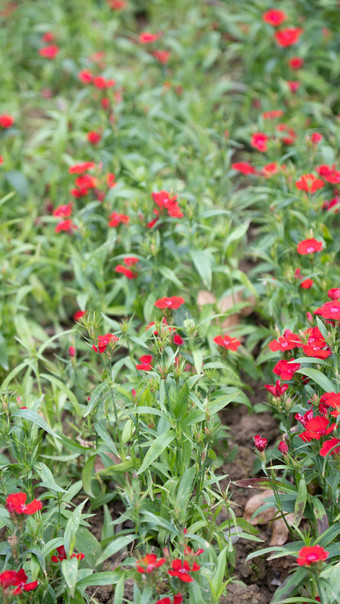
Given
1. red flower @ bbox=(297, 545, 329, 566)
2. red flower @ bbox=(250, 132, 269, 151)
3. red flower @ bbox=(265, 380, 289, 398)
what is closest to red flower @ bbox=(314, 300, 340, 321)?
red flower @ bbox=(265, 380, 289, 398)

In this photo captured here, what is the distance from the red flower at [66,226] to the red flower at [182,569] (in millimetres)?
1983

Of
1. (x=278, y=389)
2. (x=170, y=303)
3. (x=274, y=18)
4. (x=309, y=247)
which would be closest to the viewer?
(x=278, y=389)

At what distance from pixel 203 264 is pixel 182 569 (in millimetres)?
1573

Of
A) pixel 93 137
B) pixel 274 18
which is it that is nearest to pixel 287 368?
pixel 93 137

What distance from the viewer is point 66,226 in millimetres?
3520

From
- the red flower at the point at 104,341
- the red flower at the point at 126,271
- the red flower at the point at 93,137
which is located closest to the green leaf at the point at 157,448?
the red flower at the point at 104,341

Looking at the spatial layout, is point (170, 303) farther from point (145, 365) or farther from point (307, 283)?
point (307, 283)

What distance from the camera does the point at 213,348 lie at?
3.08 metres

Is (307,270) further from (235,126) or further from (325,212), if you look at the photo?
(235,126)

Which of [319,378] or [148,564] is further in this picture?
[319,378]

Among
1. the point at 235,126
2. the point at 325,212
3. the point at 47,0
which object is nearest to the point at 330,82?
the point at 235,126

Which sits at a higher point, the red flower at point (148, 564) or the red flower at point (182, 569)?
the red flower at point (148, 564)

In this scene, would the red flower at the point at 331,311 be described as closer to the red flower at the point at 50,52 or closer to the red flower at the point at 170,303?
the red flower at the point at 170,303

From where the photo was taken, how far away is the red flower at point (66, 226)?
11.5ft
